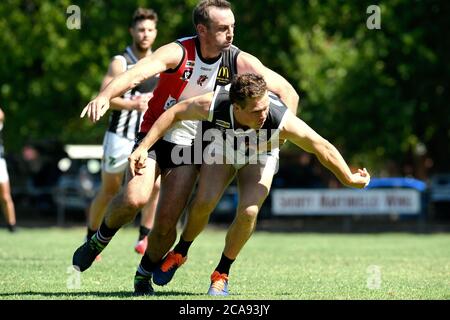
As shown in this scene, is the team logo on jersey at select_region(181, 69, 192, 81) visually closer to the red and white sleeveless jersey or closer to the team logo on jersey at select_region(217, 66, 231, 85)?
the red and white sleeveless jersey

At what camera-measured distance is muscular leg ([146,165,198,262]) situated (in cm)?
809

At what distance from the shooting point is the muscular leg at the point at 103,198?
1165 cm

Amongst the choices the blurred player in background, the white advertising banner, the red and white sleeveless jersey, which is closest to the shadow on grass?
the red and white sleeveless jersey

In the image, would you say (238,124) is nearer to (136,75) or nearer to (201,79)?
(201,79)

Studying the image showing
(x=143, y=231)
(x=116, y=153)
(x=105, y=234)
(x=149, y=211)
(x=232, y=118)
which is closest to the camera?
(x=232, y=118)

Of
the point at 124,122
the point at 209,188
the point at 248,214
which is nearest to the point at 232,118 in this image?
the point at 209,188

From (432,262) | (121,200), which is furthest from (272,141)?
(432,262)

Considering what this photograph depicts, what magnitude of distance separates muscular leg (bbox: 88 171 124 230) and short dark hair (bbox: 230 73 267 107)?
466cm

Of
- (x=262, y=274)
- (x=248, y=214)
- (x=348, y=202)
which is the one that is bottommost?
(x=348, y=202)

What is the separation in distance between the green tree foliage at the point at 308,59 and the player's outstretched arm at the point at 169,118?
17.6m

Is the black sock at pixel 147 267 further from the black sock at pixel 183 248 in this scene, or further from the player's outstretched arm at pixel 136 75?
the player's outstretched arm at pixel 136 75

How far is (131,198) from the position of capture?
7.83 m

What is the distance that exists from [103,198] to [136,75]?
13.9 feet

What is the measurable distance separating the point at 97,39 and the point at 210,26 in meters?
18.6
